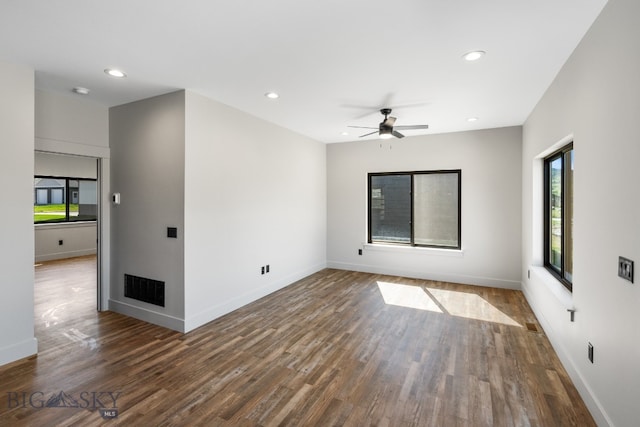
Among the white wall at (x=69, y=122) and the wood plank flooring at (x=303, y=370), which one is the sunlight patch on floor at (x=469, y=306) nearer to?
the wood plank flooring at (x=303, y=370)

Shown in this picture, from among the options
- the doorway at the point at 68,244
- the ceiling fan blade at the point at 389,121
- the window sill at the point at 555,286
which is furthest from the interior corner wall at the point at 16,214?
the window sill at the point at 555,286

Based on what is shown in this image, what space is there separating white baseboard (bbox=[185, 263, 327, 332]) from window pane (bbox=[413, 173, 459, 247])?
94.9 inches

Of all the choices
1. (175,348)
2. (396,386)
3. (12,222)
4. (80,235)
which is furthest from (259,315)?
(80,235)

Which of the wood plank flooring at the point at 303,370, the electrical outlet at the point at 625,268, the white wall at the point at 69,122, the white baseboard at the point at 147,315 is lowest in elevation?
the wood plank flooring at the point at 303,370

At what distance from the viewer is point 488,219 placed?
524cm

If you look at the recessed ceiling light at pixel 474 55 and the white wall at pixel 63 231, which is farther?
the white wall at pixel 63 231

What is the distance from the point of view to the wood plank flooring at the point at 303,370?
210 centimetres

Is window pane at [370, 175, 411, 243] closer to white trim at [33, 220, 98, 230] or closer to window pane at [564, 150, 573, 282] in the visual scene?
window pane at [564, 150, 573, 282]

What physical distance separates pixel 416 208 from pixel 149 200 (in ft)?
14.7

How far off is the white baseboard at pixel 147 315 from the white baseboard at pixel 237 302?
0.46 feet

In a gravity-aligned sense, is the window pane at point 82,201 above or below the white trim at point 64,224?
above

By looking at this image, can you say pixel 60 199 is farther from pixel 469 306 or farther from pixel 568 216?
pixel 568 216

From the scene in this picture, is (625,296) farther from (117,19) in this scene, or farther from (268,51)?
(117,19)

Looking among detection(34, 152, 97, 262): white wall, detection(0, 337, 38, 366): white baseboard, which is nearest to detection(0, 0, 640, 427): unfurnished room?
detection(0, 337, 38, 366): white baseboard
